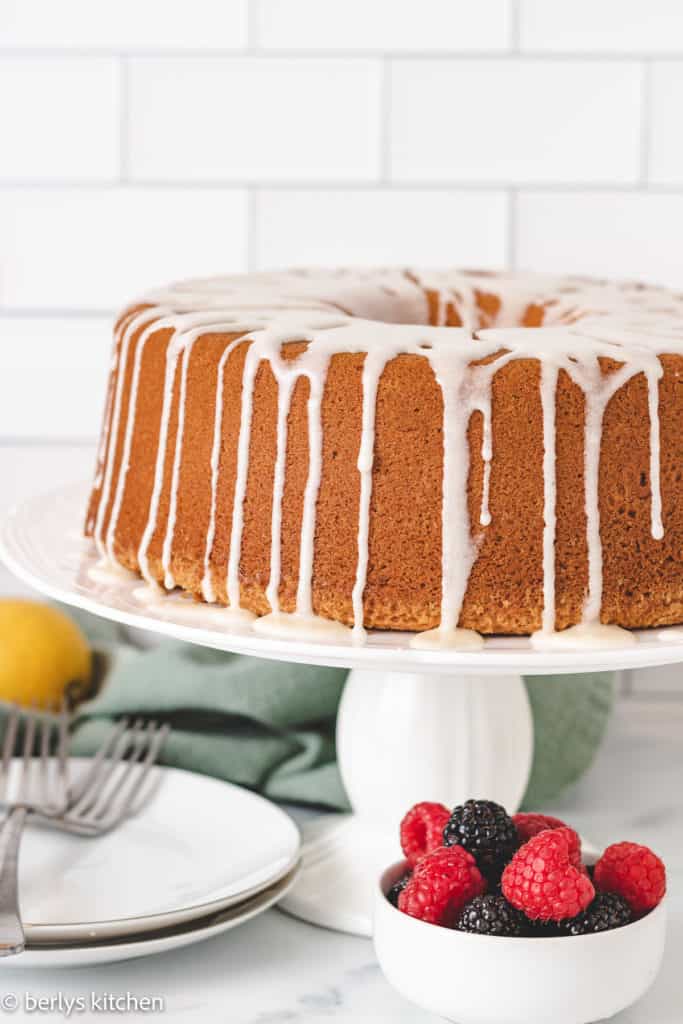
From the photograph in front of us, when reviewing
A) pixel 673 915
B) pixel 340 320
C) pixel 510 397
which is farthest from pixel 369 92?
pixel 673 915

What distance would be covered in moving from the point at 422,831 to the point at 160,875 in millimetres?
223

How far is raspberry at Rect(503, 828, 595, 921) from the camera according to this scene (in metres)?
0.76

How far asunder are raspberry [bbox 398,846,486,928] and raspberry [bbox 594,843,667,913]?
0.26 ft

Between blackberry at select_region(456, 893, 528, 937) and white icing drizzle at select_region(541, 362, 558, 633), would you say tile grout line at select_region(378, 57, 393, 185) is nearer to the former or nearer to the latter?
white icing drizzle at select_region(541, 362, 558, 633)

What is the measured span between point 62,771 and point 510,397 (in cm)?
51

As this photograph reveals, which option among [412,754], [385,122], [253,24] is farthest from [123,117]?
[412,754]

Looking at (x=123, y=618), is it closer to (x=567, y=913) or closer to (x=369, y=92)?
(x=567, y=913)

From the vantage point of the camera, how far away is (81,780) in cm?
115

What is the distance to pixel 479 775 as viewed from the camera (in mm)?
1031

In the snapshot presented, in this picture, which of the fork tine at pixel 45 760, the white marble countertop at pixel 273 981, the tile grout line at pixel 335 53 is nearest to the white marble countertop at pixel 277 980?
the white marble countertop at pixel 273 981

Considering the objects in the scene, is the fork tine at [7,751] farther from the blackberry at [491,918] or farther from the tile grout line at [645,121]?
the tile grout line at [645,121]

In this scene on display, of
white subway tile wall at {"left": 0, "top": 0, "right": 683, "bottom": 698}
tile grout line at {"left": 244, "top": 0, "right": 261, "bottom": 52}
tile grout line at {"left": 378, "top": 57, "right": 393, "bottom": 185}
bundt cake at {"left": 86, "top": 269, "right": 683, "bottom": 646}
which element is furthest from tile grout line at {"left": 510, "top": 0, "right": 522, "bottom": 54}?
bundt cake at {"left": 86, "top": 269, "right": 683, "bottom": 646}

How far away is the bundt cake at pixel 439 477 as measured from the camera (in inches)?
33.3

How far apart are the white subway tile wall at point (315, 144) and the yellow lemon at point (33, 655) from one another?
28 centimetres
